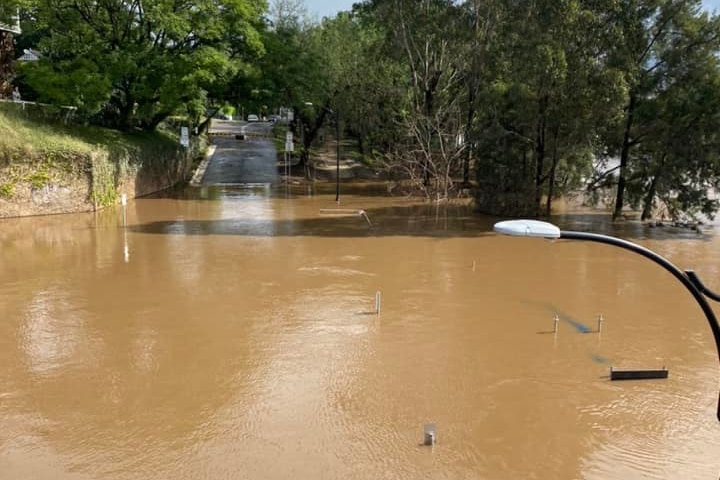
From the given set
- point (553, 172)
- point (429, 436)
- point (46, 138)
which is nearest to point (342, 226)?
point (553, 172)

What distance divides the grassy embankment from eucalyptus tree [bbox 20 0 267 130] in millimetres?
1202

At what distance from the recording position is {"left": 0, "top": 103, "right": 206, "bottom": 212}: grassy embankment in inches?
887

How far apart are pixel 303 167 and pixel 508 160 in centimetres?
1789

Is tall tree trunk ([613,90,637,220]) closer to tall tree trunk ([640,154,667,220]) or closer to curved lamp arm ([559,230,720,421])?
tall tree trunk ([640,154,667,220])

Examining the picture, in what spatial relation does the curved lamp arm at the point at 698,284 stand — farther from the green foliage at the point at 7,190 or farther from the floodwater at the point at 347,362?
the green foliage at the point at 7,190

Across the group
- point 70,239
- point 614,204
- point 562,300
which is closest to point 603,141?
point 614,204

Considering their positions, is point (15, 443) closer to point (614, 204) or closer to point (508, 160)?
point (508, 160)

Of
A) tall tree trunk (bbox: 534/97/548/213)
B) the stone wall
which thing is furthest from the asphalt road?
tall tree trunk (bbox: 534/97/548/213)

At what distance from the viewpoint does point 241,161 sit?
42.5 metres

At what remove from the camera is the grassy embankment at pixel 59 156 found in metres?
22.5

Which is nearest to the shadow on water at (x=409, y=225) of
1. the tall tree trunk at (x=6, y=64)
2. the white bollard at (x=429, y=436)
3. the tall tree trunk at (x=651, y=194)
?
Answer: the tall tree trunk at (x=651, y=194)

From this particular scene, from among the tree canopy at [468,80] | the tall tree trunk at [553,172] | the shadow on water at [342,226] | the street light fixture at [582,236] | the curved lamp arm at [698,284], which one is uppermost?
the tree canopy at [468,80]

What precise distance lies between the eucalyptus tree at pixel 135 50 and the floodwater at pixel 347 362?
9377 mm

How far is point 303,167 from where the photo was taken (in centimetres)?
4050
